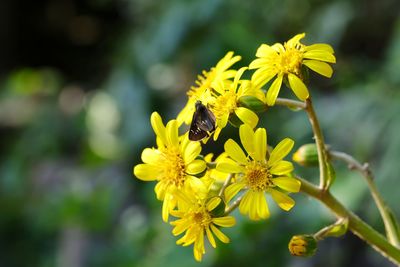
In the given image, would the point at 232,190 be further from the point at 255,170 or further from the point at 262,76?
the point at 262,76

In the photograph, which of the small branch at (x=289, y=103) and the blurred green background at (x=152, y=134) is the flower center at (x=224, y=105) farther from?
the blurred green background at (x=152, y=134)

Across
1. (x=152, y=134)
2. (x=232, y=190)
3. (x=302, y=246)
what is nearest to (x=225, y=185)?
→ (x=232, y=190)

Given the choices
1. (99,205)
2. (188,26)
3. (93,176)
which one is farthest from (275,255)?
(93,176)

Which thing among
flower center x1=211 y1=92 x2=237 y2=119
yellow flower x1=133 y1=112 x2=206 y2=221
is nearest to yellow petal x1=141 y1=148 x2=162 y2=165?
yellow flower x1=133 y1=112 x2=206 y2=221

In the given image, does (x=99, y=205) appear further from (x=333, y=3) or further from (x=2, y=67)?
(x=2, y=67)

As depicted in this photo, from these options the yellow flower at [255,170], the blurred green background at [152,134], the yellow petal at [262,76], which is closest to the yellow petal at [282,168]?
the yellow flower at [255,170]

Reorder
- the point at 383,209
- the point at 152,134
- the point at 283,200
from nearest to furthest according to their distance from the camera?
1. the point at 283,200
2. the point at 383,209
3. the point at 152,134
